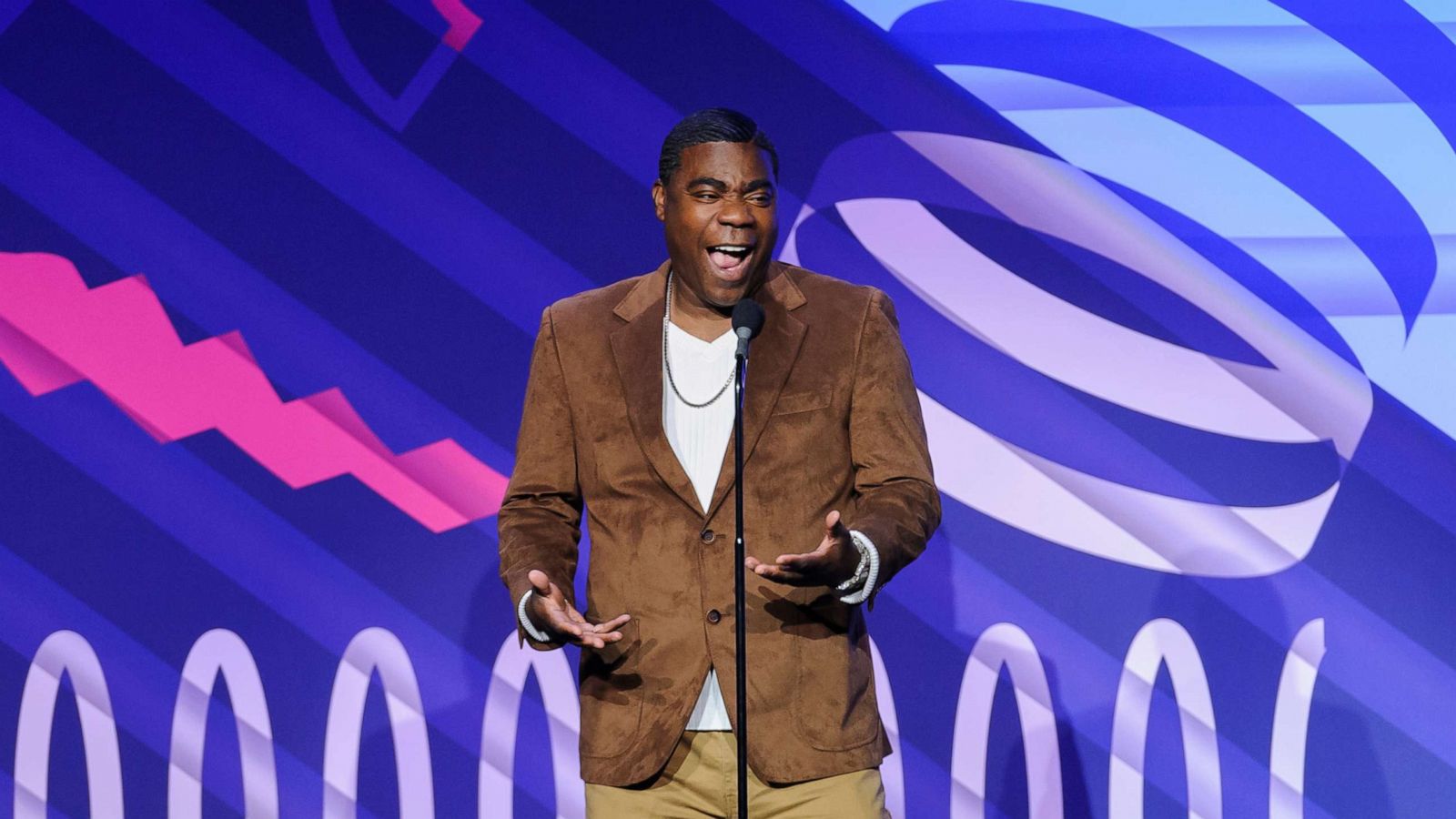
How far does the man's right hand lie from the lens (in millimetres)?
1869

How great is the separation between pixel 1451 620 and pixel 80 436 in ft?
10.5

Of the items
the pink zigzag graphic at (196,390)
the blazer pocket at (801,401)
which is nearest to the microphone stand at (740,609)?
the blazer pocket at (801,401)

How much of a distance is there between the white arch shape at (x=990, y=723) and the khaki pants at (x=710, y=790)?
1433mm

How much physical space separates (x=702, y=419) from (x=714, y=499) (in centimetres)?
15

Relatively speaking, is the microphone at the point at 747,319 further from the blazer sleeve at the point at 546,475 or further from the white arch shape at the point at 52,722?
the white arch shape at the point at 52,722

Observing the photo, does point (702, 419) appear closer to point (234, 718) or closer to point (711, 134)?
point (711, 134)

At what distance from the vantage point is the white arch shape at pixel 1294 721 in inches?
135

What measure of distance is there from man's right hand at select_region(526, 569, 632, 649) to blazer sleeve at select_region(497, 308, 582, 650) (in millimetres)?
223

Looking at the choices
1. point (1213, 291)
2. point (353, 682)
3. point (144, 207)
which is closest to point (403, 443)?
point (353, 682)

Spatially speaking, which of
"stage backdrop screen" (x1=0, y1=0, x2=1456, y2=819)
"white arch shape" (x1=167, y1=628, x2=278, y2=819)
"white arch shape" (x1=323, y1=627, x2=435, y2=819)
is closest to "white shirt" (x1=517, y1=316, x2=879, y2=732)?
"stage backdrop screen" (x1=0, y1=0, x2=1456, y2=819)

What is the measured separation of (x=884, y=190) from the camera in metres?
3.50

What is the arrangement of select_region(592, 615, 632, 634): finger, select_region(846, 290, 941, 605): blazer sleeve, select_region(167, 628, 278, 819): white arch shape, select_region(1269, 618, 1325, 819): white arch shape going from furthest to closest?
select_region(167, 628, 278, 819): white arch shape → select_region(1269, 618, 1325, 819): white arch shape → select_region(846, 290, 941, 605): blazer sleeve → select_region(592, 615, 632, 634): finger

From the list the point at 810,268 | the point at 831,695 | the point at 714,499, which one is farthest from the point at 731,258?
the point at 810,268

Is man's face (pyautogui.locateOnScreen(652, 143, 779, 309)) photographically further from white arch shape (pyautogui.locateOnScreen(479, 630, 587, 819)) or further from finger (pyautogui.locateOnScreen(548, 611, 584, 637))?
white arch shape (pyautogui.locateOnScreen(479, 630, 587, 819))
